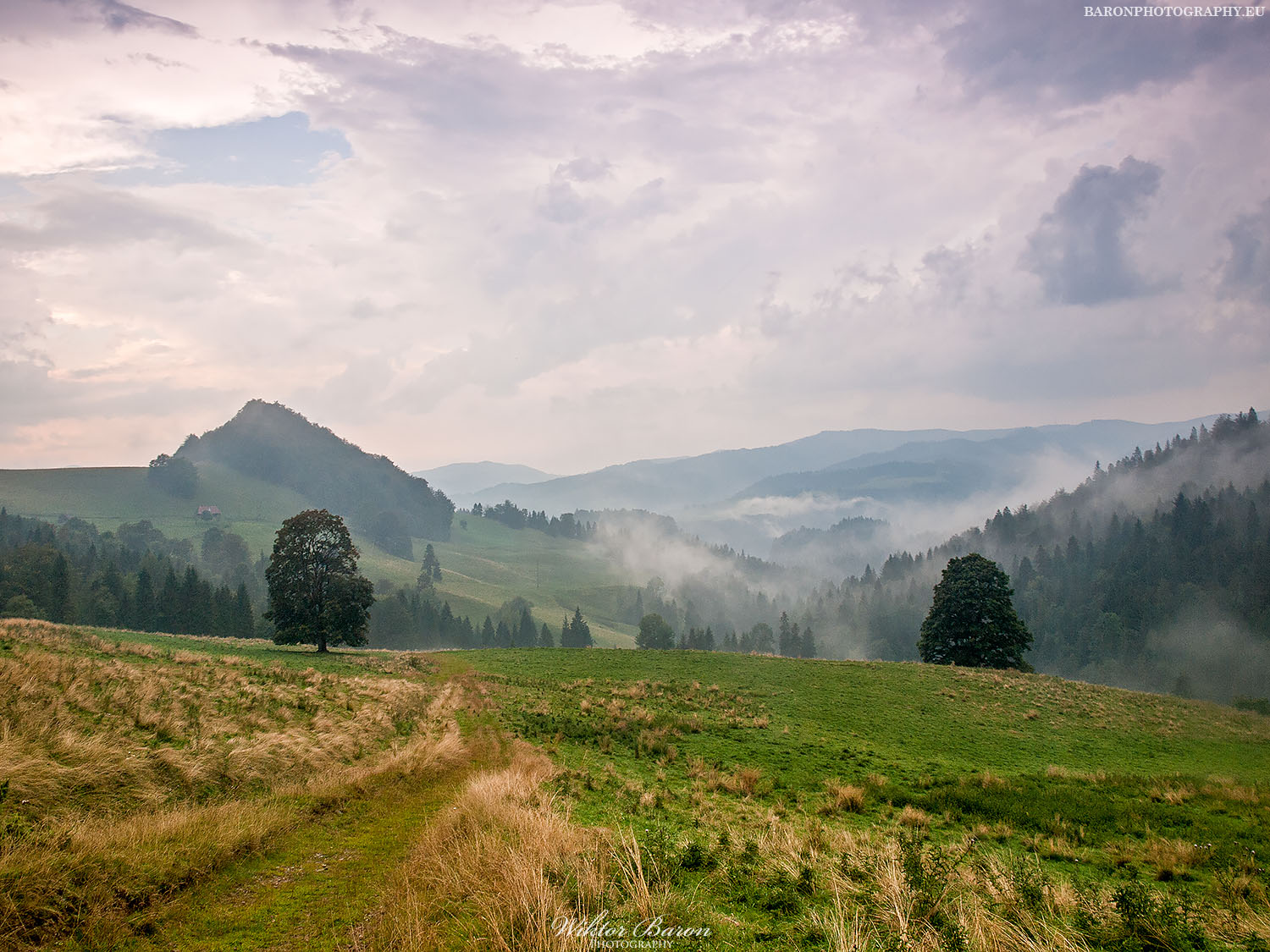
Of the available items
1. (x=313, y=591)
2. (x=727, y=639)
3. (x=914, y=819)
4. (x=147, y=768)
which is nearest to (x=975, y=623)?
(x=914, y=819)

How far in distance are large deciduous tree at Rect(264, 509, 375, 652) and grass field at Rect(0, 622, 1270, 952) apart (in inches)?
884

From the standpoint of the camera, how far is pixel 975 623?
57.1 metres

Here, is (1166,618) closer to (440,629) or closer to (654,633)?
(654,633)

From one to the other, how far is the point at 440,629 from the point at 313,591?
93.2 m

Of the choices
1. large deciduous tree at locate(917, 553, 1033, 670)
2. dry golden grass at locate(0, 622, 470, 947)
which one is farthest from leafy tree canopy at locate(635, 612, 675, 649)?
dry golden grass at locate(0, 622, 470, 947)

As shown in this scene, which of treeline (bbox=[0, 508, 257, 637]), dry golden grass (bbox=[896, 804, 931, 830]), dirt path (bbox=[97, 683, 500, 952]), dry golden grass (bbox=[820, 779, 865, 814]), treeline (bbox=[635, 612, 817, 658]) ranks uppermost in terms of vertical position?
dirt path (bbox=[97, 683, 500, 952])

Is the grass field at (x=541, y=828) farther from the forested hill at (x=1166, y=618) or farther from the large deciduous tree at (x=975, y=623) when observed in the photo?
the forested hill at (x=1166, y=618)

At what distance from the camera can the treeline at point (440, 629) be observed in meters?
124

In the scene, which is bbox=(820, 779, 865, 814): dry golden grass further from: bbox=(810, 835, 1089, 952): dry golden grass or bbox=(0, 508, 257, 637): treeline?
bbox=(0, 508, 257, 637): treeline

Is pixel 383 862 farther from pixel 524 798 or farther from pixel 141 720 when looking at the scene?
pixel 141 720

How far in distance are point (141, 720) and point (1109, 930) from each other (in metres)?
18.2

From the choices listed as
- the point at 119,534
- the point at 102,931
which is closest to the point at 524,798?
the point at 102,931

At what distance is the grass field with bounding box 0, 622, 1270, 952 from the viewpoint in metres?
7.03

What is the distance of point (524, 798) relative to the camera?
11734 millimetres
